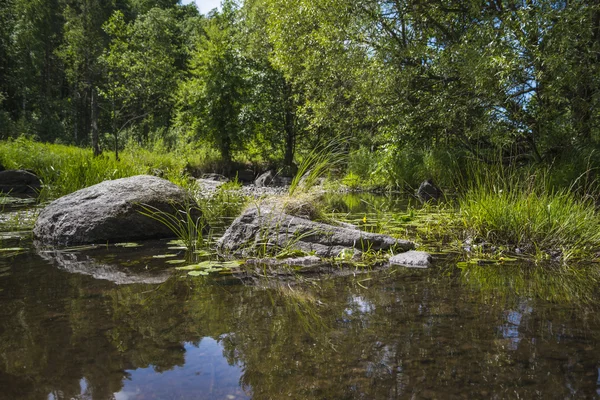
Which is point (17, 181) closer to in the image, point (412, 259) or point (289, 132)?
point (412, 259)

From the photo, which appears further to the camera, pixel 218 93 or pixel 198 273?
pixel 218 93

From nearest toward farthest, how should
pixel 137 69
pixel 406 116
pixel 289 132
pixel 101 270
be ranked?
pixel 101 270 → pixel 406 116 → pixel 289 132 → pixel 137 69

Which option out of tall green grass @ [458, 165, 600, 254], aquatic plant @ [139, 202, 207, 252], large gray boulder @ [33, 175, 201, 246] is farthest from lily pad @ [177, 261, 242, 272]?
tall green grass @ [458, 165, 600, 254]

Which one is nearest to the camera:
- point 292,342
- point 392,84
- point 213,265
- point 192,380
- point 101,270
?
point 192,380

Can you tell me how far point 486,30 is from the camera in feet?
24.2

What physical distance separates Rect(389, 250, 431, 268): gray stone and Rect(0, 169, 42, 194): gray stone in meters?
9.34

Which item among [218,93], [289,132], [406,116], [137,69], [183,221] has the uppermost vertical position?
[137,69]

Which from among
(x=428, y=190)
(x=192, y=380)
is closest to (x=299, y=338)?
(x=192, y=380)

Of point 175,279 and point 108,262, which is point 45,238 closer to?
point 108,262

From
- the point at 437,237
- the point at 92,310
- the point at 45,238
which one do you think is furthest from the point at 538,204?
the point at 45,238

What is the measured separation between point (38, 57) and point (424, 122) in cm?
3330

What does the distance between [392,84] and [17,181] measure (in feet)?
30.4

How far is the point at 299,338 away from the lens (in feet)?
6.63

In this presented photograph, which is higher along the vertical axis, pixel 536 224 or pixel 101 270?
pixel 536 224
